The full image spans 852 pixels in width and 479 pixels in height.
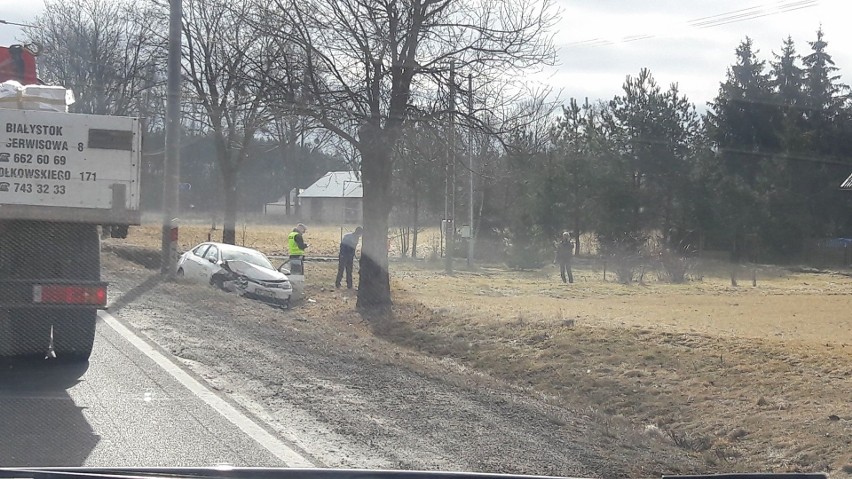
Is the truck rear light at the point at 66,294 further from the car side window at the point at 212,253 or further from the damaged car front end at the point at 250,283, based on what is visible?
the car side window at the point at 212,253

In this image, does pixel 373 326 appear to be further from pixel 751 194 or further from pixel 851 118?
pixel 851 118

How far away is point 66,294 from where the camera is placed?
895cm

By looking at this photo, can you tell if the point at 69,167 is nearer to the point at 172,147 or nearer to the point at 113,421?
the point at 113,421

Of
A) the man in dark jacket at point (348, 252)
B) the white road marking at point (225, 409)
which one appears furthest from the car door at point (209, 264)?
the white road marking at point (225, 409)

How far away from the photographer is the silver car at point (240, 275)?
21.5m

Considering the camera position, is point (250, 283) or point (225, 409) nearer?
point (225, 409)

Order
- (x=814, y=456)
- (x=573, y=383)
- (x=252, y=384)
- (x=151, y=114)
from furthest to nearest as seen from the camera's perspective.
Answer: (x=151, y=114)
(x=573, y=383)
(x=252, y=384)
(x=814, y=456)

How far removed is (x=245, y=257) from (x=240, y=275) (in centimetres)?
84

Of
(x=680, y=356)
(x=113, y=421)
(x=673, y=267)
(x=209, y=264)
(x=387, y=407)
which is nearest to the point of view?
(x=113, y=421)

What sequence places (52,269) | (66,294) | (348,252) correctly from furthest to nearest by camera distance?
1. (348,252)
2. (52,269)
3. (66,294)

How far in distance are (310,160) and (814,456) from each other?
218ft

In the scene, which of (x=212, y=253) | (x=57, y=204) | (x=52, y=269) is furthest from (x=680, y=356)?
(x=212, y=253)

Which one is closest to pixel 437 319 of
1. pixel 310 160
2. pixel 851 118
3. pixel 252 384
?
pixel 252 384

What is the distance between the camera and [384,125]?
19.3 meters
